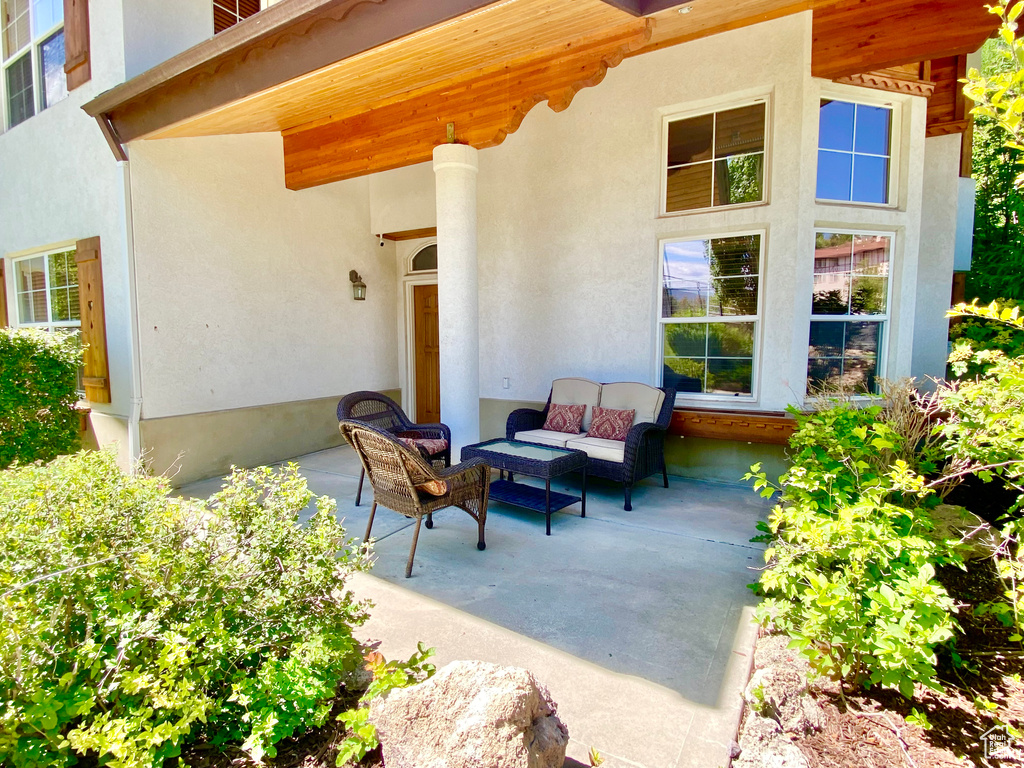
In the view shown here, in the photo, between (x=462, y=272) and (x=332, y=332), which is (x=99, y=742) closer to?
(x=462, y=272)

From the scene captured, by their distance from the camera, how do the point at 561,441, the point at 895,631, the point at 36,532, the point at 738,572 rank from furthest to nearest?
the point at 561,441
the point at 738,572
the point at 36,532
the point at 895,631

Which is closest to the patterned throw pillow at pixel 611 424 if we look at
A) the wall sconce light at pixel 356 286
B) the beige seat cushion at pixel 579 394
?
the beige seat cushion at pixel 579 394

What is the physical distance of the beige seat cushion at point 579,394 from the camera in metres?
5.85

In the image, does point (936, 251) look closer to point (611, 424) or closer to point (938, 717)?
point (611, 424)

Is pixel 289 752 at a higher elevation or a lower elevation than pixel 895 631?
lower

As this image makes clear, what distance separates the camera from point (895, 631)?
181 centimetres

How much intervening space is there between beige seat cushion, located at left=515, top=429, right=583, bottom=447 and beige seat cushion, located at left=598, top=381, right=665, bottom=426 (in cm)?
58

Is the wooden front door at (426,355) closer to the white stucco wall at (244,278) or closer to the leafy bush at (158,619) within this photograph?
the white stucco wall at (244,278)

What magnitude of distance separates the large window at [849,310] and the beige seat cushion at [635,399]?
1.54 meters

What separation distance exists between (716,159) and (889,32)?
1.64 m

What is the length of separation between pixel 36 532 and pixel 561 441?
162 inches

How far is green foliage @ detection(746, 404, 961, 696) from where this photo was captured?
1832 mm

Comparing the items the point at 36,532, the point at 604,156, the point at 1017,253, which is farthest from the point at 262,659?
the point at 1017,253

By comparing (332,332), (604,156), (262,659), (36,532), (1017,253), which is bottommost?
(262,659)
